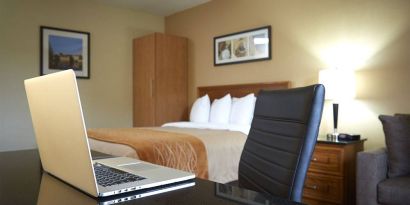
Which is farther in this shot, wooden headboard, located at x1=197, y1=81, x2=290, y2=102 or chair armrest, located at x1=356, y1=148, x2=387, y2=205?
wooden headboard, located at x1=197, y1=81, x2=290, y2=102

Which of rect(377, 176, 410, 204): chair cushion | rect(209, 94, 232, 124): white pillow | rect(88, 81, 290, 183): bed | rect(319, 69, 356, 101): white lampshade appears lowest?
rect(377, 176, 410, 204): chair cushion

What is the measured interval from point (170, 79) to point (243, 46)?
1.29 metres

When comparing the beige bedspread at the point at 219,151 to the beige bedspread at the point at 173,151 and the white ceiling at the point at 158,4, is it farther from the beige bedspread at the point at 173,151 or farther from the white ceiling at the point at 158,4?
the white ceiling at the point at 158,4

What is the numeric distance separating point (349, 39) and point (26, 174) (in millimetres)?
3092

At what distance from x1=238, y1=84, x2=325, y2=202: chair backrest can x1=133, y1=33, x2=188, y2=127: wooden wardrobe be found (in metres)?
3.47

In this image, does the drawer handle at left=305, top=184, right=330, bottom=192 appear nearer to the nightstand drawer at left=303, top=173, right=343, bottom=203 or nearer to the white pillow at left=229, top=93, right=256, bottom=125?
the nightstand drawer at left=303, top=173, right=343, bottom=203

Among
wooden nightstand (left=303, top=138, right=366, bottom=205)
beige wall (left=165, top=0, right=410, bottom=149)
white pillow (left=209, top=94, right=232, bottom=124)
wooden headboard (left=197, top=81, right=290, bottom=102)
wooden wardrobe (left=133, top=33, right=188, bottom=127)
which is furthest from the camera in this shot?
wooden wardrobe (left=133, top=33, right=188, bottom=127)

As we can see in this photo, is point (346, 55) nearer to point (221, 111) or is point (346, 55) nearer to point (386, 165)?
point (386, 165)

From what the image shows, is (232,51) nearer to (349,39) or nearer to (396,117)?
(349,39)

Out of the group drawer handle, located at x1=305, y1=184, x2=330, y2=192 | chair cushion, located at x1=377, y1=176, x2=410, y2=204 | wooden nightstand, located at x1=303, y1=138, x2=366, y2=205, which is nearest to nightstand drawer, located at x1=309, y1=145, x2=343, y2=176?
wooden nightstand, located at x1=303, y1=138, x2=366, y2=205

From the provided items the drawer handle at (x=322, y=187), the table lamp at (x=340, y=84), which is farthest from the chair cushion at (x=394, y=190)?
the table lamp at (x=340, y=84)

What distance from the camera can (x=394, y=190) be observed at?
214 cm

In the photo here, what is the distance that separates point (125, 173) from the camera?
955 mm

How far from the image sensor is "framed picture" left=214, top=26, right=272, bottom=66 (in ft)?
13.1
